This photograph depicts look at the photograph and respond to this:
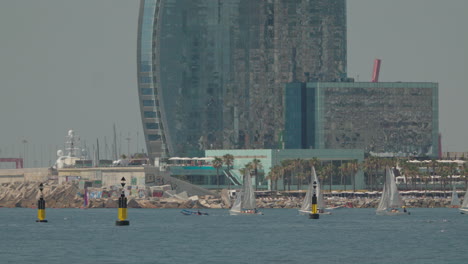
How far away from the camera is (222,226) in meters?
182

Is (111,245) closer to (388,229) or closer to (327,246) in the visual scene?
(327,246)

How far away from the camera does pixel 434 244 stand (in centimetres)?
14312

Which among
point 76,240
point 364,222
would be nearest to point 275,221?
point 364,222

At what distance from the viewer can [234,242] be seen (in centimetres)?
14625

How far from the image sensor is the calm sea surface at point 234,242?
12494 cm

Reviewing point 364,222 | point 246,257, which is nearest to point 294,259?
point 246,257

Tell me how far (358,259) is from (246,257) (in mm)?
10350

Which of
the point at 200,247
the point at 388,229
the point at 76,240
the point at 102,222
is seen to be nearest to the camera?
the point at 200,247

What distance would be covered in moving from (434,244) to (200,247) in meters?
24.9

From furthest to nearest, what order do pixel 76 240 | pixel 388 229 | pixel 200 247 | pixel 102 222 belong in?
pixel 102 222 → pixel 388 229 → pixel 76 240 → pixel 200 247

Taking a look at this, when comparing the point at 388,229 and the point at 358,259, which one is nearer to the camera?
the point at 358,259

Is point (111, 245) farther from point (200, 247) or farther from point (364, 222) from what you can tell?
point (364, 222)

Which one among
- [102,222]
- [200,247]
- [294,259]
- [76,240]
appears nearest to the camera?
[294,259]

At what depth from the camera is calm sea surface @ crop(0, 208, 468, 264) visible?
125 m
